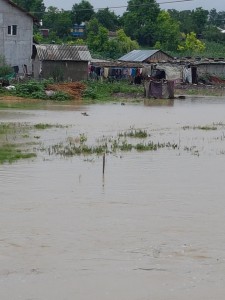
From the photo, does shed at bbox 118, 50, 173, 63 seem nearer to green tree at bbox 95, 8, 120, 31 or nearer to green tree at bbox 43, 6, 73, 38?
green tree at bbox 43, 6, 73, 38

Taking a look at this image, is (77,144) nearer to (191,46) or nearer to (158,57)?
(158,57)

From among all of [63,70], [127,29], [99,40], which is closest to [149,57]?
[63,70]

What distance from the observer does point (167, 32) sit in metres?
64.7

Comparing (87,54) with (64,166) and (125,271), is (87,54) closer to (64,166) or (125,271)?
(64,166)

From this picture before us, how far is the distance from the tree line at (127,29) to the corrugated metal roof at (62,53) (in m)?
17.5

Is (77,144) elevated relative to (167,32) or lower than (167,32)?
lower

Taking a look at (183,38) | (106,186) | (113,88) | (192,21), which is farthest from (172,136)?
(192,21)

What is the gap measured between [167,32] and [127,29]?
672 cm

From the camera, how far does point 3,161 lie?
46.2 ft

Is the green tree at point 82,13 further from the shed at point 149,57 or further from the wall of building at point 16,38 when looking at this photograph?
the wall of building at point 16,38

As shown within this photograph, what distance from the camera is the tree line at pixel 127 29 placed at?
59.9 metres

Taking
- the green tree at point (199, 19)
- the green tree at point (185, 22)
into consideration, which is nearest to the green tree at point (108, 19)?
the green tree at point (185, 22)

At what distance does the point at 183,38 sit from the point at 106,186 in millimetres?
61534

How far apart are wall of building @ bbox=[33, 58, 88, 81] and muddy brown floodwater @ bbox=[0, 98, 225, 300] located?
76.9 ft
